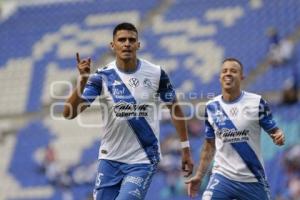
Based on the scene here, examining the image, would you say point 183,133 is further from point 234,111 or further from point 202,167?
point 234,111

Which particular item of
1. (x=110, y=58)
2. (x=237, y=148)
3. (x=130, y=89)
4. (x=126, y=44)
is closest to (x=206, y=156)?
(x=237, y=148)

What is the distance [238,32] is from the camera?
66.8ft

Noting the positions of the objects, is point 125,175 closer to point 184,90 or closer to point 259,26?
point 184,90

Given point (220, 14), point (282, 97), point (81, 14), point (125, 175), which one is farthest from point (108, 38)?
point (125, 175)

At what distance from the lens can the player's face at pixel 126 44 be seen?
699 centimetres

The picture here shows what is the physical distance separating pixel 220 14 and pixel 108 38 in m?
3.72

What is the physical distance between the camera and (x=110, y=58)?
2173 cm

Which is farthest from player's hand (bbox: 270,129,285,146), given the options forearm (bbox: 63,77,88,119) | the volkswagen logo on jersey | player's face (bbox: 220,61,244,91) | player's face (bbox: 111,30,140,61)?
forearm (bbox: 63,77,88,119)

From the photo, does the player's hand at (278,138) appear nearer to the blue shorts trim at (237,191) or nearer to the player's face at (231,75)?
the blue shorts trim at (237,191)

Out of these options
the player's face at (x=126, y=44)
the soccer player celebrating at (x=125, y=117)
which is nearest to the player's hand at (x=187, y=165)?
the soccer player celebrating at (x=125, y=117)

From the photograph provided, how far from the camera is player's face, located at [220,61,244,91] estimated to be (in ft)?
25.7

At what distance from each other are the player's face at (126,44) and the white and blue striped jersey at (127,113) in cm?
22

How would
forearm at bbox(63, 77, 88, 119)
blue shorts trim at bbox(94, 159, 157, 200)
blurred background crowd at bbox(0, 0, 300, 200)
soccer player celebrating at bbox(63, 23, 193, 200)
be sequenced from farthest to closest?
blurred background crowd at bbox(0, 0, 300, 200), soccer player celebrating at bbox(63, 23, 193, 200), blue shorts trim at bbox(94, 159, 157, 200), forearm at bbox(63, 77, 88, 119)

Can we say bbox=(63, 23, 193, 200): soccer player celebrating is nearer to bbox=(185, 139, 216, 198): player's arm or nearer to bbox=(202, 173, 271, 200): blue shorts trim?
bbox=(185, 139, 216, 198): player's arm
